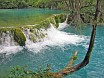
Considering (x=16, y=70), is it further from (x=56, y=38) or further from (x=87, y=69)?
(x=56, y=38)

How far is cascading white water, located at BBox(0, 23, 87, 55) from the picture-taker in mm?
22694

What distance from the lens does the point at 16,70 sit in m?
7.51

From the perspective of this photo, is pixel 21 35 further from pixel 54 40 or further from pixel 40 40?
pixel 54 40

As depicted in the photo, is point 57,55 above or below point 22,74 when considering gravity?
below

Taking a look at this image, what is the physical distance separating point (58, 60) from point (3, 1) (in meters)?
41.6

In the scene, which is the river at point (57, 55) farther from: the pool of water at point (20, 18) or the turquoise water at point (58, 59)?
the pool of water at point (20, 18)

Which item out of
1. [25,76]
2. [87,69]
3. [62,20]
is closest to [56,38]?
[87,69]

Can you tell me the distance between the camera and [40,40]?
83.6 feet

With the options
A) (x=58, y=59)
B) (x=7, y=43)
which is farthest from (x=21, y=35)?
(x=58, y=59)

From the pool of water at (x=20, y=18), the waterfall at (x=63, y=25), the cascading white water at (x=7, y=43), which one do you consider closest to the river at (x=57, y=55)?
the cascading white water at (x=7, y=43)

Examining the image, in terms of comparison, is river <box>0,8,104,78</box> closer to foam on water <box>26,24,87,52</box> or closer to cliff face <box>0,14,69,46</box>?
foam on water <box>26,24,87,52</box>

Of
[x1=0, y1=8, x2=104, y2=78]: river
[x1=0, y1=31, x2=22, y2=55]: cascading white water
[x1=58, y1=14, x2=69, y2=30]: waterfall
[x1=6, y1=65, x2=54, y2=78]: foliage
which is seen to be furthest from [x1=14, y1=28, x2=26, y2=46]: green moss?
[x1=6, y1=65, x2=54, y2=78]: foliage

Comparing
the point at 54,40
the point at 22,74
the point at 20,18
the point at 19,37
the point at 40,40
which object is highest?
the point at 22,74

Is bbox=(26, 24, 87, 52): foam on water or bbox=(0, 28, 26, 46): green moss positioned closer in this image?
bbox=(26, 24, 87, 52): foam on water
